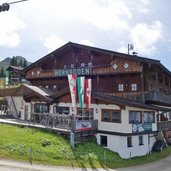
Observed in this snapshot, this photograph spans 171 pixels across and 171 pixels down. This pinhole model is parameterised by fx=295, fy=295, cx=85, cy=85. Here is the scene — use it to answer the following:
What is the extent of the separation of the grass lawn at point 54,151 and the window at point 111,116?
2532 mm

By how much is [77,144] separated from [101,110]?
180 inches

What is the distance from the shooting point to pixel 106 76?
33.5 meters

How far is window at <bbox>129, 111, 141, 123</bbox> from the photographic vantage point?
1053 inches

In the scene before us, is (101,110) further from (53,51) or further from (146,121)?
(53,51)

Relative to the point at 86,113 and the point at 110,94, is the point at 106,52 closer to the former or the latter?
the point at 110,94

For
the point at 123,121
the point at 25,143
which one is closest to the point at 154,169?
the point at 123,121

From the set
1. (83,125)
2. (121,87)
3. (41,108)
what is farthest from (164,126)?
(41,108)

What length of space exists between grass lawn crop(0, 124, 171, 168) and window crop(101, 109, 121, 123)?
253 cm

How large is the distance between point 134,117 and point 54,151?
28.0 ft

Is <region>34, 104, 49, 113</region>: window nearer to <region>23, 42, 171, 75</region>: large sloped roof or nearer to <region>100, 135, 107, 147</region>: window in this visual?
<region>23, 42, 171, 75</region>: large sloped roof

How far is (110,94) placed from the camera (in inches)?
1270

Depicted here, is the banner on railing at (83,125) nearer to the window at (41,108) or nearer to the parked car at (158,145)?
the parked car at (158,145)

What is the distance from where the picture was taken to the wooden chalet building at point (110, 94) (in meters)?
26.7

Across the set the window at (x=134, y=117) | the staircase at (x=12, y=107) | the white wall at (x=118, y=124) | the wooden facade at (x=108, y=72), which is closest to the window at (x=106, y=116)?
the white wall at (x=118, y=124)
